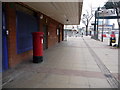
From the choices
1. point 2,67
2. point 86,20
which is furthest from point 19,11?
point 86,20

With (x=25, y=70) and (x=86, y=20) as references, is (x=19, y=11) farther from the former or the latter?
(x=86, y=20)

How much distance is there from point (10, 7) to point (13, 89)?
3.26 m

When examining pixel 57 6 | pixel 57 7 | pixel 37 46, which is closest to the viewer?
pixel 37 46

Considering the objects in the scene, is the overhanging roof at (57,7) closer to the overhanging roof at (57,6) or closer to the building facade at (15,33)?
the overhanging roof at (57,6)

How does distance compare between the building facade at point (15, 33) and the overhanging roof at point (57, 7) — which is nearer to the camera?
the building facade at point (15, 33)

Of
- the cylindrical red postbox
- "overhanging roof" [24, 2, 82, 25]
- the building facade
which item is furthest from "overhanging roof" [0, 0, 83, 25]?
the cylindrical red postbox

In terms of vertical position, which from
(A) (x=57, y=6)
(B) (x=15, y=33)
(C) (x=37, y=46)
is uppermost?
(A) (x=57, y=6)

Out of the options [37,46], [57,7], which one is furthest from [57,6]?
[37,46]

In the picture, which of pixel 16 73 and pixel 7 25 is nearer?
pixel 16 73

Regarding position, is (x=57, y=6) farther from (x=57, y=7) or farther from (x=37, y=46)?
(x=37, y=46)

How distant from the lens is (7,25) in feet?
16.9

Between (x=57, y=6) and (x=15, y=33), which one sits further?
(x=57, y=6)

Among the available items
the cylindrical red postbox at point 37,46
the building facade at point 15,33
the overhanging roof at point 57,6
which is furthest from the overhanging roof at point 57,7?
the cylindrical red postbox at point 37,46

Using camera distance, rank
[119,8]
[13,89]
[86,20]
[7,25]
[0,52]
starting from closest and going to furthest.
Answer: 1. [13,89]
2. [0,52]
3. [7,25]
4. [119,8]
5. [86,20]
